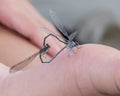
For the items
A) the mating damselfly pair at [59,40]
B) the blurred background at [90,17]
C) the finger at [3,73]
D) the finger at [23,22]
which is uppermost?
the blurred background at [90,17]

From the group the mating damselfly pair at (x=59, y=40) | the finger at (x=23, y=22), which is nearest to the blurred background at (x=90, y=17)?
the finger at (x=23, y=22)

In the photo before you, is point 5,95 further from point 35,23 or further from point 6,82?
point 35,23

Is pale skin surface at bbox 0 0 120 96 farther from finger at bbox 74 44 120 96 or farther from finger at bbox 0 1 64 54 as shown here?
finger at bbox 0 1 64 54

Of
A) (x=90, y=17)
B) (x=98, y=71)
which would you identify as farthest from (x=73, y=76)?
(x=90, y=17)

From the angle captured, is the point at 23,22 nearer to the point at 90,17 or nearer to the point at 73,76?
the point at 90,17

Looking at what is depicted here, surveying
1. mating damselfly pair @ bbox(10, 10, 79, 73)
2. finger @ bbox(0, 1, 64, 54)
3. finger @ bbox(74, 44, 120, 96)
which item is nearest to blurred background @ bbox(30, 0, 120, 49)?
finger @ bbox(0, 1, 64, 54)

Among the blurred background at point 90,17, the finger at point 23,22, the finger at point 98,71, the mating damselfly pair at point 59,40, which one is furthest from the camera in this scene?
the blurred background at point 90,17

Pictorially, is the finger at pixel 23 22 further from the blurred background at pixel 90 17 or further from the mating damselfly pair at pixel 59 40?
the mating damselfly pair at pixel 59 40
